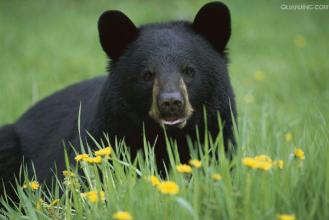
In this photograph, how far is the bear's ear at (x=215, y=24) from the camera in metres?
4.16

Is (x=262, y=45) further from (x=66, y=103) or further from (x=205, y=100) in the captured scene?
(x=205, y=100)

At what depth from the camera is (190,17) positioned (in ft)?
34.0

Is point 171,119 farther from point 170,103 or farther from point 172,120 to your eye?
point 170,103

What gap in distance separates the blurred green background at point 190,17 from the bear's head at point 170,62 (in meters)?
1.39

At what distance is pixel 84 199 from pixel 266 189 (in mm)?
1043

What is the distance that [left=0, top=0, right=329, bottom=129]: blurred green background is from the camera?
279 inches

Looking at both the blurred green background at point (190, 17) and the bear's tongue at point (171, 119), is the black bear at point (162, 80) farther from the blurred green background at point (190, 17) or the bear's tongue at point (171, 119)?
the blurred green background at point (190, 17)

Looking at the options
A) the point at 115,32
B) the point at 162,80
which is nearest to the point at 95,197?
the point at 162,80

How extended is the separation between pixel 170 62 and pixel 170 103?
0.43 meters

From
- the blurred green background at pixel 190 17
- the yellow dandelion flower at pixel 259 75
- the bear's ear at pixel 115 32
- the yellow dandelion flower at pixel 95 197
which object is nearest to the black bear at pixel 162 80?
the bear's ear at pixel 115 32

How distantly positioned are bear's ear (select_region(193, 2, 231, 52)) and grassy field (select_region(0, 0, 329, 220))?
630 mm

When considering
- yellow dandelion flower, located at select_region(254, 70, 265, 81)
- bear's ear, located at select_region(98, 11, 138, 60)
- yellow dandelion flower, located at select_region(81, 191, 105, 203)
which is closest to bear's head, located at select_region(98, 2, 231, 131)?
bear's ear, located at select_region(98, 11, 138, 60)

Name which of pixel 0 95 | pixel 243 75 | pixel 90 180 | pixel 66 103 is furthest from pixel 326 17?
pixel 90 180

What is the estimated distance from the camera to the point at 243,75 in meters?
8.13
